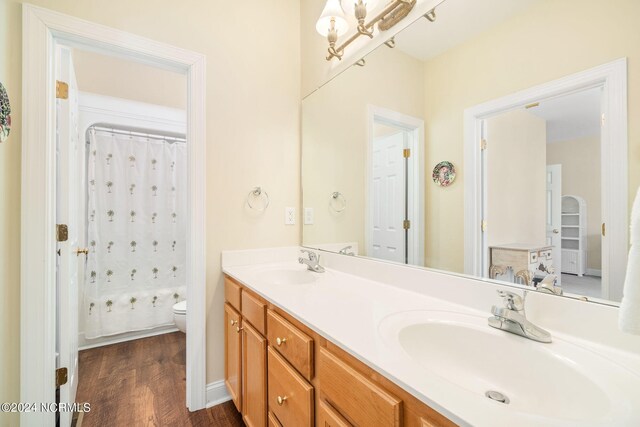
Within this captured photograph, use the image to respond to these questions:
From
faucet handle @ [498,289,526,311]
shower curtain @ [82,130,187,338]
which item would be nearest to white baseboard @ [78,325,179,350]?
shower curtain @ [82,130,187,338]

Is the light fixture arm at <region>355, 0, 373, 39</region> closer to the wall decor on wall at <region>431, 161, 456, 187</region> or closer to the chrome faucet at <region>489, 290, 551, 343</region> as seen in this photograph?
the wall decor on wall at <region>431, 161, 456, 187</region>

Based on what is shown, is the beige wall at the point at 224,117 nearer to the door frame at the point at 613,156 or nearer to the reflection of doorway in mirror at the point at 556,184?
the reflection of doorway in mirror at the point at 556,184

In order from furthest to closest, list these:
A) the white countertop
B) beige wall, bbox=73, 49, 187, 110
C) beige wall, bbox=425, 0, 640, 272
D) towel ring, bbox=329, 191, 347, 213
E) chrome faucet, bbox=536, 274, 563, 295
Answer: beige wall, bbox=73, 49, 187, 110, towel ring, bbox=329, 191, 347, 213, chrome faucet, bbox=536, 274, 563, 295, beige wall, bbox=425, 0, 640, 272, the white countertop

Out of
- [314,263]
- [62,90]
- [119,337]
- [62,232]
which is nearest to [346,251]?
[314,263]

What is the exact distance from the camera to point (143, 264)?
8.71 feet

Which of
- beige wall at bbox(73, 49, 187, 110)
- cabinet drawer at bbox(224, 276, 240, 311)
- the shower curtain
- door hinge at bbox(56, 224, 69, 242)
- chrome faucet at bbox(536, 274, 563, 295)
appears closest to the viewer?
chrome faucet at bbox(536, 274, 563, 295)

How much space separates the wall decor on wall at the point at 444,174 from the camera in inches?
42.7

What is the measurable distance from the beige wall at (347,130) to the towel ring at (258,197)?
28cm

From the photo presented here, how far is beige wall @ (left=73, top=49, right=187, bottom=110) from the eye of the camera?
2.33 meters

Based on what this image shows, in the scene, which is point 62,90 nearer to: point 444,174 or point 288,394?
point 288,394

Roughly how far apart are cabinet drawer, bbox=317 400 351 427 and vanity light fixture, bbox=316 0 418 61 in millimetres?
1448

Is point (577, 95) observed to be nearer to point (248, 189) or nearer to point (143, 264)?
point (248, 189)

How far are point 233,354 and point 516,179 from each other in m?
1.54

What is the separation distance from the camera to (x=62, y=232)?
1360 millimetres
